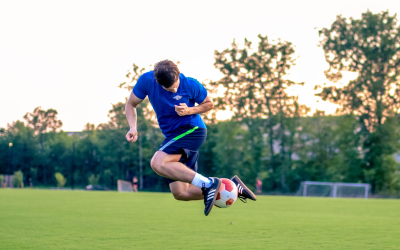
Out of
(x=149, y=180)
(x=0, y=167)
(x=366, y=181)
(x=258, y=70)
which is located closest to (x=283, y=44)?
(x=258, y=70)

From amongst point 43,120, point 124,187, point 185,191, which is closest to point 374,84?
point 124,187

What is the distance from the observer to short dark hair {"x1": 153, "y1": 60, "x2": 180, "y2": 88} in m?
5.91

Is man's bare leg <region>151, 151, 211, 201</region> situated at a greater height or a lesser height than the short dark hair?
lesser

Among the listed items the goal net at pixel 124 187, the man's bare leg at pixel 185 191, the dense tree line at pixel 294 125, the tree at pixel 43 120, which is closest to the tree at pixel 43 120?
the tree at pixel 43 120

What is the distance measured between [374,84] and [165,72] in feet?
134

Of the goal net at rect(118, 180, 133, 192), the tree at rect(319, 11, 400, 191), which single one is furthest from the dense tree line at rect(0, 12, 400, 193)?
the goal net at rect(118, 180, 133, 192)

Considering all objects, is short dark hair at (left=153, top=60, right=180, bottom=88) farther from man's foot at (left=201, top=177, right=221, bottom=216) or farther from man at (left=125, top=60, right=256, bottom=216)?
man's foot at (left=201, top=177, right=221, bottom=216)

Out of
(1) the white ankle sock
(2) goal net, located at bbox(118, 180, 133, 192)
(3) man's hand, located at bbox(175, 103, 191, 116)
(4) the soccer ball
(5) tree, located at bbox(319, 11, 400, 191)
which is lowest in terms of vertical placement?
(2) goal net, located at bbox(118, 180, 133, 192)

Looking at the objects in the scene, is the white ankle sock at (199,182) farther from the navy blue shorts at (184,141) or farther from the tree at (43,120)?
the tree at (43,120)

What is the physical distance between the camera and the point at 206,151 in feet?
207

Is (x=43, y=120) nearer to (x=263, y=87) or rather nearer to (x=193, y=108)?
(x=263, y=87)

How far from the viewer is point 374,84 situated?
4350 centimetres

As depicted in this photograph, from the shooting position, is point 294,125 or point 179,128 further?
point 294,125

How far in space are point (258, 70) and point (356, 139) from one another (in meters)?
12.1
